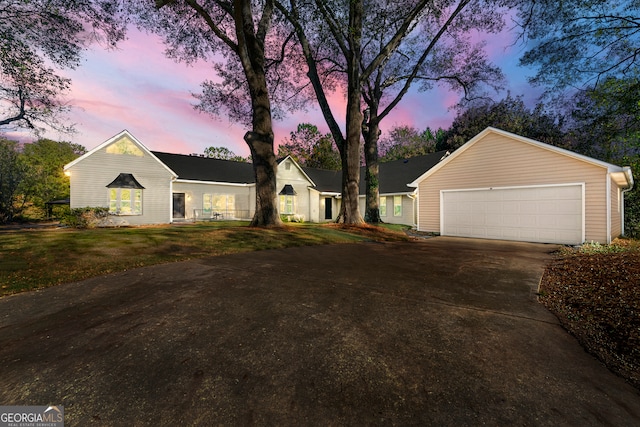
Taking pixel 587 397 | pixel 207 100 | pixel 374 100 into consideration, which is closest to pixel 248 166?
pixel 207 100

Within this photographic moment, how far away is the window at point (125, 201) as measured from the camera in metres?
16.2

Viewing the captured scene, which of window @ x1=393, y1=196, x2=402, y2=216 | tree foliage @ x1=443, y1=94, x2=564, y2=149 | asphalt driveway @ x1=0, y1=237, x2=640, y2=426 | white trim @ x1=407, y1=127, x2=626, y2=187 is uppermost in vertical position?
tree foliage @ x1=443, y1=94, x2=564, y2=149

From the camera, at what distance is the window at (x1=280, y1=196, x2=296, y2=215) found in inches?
897

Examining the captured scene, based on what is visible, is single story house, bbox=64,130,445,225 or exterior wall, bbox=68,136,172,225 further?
single story house, bbox=64,130,445,225

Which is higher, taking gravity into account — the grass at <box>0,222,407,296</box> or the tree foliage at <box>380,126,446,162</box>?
the tree foliage at <box>380,126,446,162</box>

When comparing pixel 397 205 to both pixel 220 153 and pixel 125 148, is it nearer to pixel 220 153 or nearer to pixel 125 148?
pixel 125 148

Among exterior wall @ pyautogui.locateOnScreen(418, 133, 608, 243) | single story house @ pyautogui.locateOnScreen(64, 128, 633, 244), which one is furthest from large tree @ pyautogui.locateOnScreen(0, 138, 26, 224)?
exterior wall @ pyautogui.locateOnScreen(418, 133, 608, 243)

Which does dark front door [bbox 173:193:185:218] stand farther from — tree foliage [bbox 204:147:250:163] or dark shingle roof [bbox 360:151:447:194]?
tree foliage [bbox 204:147:250:163]

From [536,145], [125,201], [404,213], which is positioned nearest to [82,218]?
[125,201]

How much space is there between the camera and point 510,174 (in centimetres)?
1222

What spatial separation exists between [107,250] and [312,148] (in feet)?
145

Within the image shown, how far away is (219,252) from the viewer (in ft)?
25.9

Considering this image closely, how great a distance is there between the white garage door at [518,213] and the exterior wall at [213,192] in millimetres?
16046

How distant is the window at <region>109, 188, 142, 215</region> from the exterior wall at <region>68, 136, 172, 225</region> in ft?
0.77
